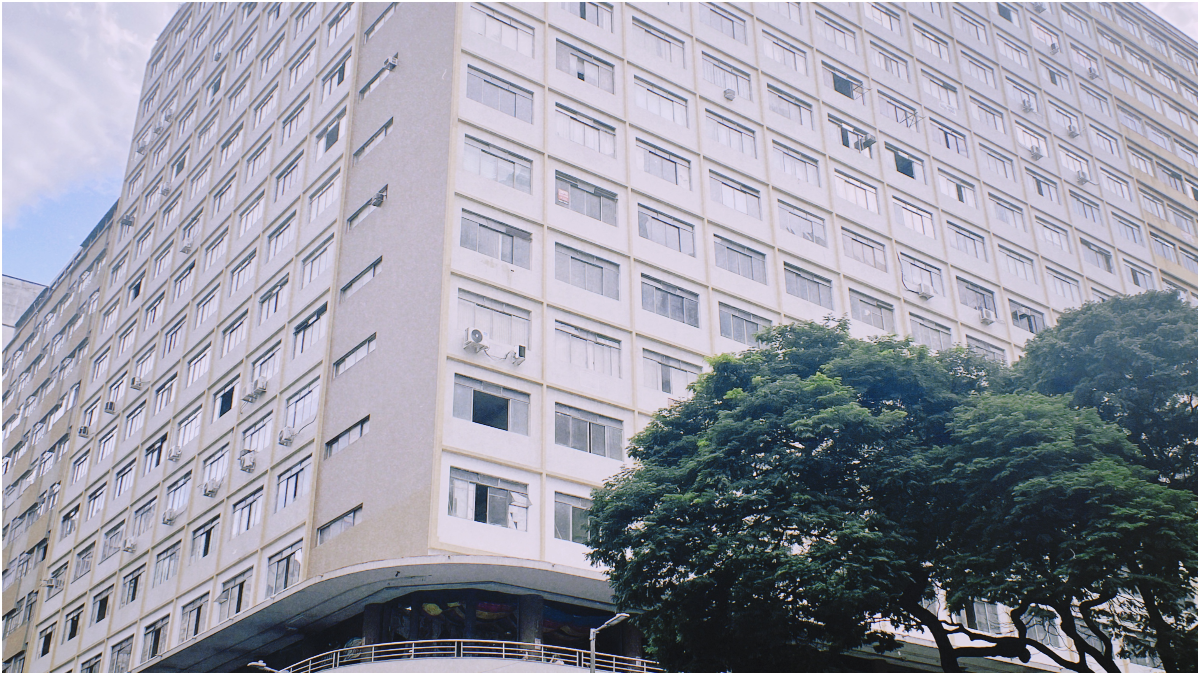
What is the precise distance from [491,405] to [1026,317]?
2468 cm

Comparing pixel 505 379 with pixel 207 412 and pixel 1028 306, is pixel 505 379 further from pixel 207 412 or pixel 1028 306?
pixel 1028 306

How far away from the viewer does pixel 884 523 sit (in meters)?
20.4

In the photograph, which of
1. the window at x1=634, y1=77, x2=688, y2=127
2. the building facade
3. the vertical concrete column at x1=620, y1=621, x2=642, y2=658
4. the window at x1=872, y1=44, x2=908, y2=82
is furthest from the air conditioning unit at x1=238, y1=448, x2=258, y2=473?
the window at x1=872, y1=44, x2=908, y2=82

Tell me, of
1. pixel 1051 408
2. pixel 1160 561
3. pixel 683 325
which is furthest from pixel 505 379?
pixel 1160 561

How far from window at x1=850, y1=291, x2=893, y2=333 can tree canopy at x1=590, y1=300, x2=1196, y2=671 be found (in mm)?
15291

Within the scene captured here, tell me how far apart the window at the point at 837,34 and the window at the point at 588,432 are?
22765 mm

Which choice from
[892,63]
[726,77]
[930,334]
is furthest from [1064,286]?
[726,77]

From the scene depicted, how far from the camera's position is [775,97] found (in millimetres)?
41844

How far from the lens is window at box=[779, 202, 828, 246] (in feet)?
127

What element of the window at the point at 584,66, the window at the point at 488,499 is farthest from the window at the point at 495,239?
the window at the point at 584,66

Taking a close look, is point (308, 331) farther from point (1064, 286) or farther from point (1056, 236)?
point (1056, 236)

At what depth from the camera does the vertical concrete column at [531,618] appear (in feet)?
87.7

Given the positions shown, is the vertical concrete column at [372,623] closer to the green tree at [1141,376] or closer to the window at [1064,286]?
the green tree at [1141,376]

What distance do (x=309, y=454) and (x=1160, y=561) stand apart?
2103cm
